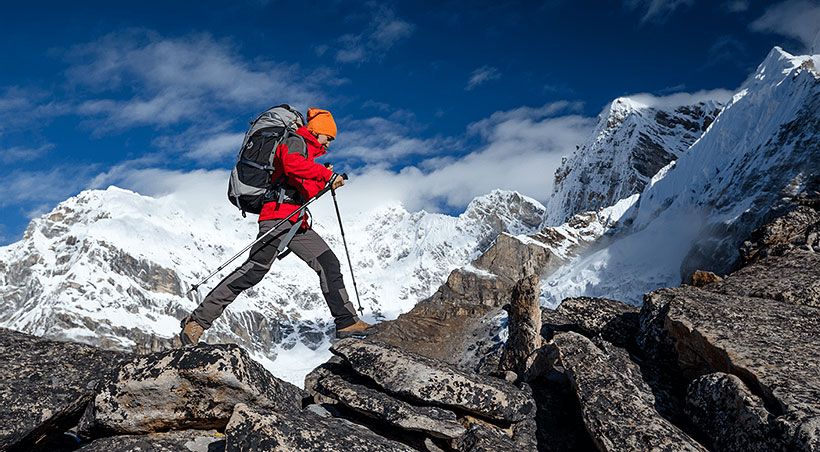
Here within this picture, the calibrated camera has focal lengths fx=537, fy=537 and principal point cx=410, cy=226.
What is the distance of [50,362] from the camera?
18.3ft

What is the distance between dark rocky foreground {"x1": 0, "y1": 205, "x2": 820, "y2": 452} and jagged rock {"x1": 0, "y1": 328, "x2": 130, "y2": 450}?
15 millimetres

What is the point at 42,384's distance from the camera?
5234 mm

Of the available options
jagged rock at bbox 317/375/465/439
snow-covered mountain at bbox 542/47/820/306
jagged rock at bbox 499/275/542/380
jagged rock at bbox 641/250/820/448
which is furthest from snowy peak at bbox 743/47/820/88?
jagged rock at bbox 317/375/465/439

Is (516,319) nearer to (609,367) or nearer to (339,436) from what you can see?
(609,367)

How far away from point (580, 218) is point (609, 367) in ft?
554

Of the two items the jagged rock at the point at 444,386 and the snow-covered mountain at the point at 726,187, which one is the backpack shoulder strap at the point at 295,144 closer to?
the jagged rock at the point at 444,386

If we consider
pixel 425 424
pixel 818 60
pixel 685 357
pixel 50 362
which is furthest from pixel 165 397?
pixel 818 60

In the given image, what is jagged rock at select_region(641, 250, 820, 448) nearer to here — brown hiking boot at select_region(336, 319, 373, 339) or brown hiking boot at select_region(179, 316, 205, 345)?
brown hiking boot at select_region(336, 319, 373, 339)

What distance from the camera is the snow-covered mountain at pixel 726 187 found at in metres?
69.1

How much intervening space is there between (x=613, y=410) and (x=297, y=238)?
471 centimetres

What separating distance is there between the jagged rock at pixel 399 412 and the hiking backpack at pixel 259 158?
2928 millimetres

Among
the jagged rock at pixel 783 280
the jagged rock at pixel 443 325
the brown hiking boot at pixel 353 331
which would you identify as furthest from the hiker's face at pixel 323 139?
the jagged rock at pixel 443 325

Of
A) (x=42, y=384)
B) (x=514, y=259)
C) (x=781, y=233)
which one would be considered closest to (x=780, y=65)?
(x=781, y=233)

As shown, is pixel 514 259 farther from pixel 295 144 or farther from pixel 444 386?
pixel 444 386
